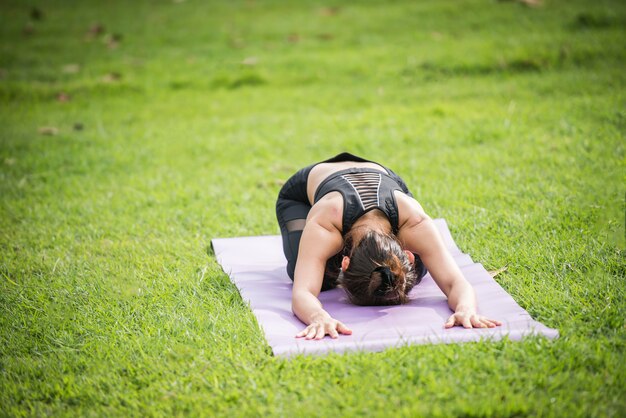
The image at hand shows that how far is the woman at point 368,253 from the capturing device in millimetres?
3303

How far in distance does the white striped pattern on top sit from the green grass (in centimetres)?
84

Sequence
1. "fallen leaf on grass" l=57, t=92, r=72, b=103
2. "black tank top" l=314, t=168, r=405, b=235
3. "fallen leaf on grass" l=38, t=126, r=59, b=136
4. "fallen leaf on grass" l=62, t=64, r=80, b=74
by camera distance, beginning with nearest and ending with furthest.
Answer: "black tank top" l=314, t=168, r=405, b=235, "fallen leaf on grass" l=38, t=126, r=59, b=136, "fallen leaf on grass" l=57, t=92, r=72, b=103, "fallen leaf on grass" l=62, t=64, r=80, b=74

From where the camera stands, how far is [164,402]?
9.11 ft

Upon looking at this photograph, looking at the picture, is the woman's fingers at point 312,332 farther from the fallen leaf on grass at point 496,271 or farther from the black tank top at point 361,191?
the fallen leaf on grass at point 496,271

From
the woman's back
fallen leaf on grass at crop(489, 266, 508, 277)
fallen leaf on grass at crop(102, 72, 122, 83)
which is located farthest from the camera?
fallen leaf on grass at crop(102, 72, 122, 83)

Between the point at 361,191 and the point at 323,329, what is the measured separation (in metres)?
0.81

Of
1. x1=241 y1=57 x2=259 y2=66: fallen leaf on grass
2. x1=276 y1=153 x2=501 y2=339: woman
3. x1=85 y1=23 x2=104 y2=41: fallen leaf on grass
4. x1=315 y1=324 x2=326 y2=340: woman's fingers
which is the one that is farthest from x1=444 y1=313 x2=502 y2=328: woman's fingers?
x1=85 y1=23 x2=104 y2=41: fallen leaf on grass

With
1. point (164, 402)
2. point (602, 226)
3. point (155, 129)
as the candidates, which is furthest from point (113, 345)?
point (155, 129)

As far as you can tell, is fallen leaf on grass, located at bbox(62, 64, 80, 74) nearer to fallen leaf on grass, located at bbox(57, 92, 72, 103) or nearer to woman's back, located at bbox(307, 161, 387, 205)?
fallen leaf on grass, located at bbox(57, 92, 72, 103)

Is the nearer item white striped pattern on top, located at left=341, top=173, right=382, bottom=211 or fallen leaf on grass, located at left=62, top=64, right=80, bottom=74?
white striped pattern on top, located at left=341, top=173, right=382, bottom=211

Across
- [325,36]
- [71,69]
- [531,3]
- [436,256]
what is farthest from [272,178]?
[531,3]

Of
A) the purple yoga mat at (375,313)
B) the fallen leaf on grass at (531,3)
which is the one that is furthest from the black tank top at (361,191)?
the fallen leaf on grass at (531,3)

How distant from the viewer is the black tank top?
139 inches

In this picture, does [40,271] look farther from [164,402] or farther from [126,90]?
[126,90]
